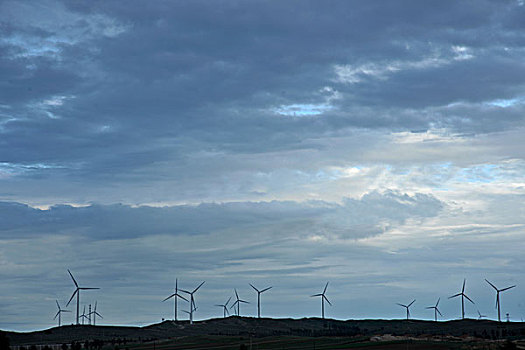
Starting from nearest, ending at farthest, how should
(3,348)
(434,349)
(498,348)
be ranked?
(3,348) < (498,348) < (434,349)

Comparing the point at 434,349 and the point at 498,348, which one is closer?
the point at 498,348

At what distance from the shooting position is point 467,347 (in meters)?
191

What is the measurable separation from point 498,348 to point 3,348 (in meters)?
116

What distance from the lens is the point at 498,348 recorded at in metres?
182

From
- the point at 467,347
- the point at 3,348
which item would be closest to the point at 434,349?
the point at 467,347

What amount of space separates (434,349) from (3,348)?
361ft

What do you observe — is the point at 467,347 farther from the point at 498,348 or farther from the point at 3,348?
the point at 3,348

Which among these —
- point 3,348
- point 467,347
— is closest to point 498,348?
point 467,347

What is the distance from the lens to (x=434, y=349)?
652 feet

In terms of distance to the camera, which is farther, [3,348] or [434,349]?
[434,349]

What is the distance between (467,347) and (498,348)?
10.7 metres

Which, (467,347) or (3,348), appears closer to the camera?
(3,348)

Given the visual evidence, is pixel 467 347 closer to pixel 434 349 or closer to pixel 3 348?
pixel 434 349

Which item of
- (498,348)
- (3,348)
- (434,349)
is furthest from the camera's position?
(434,349)
